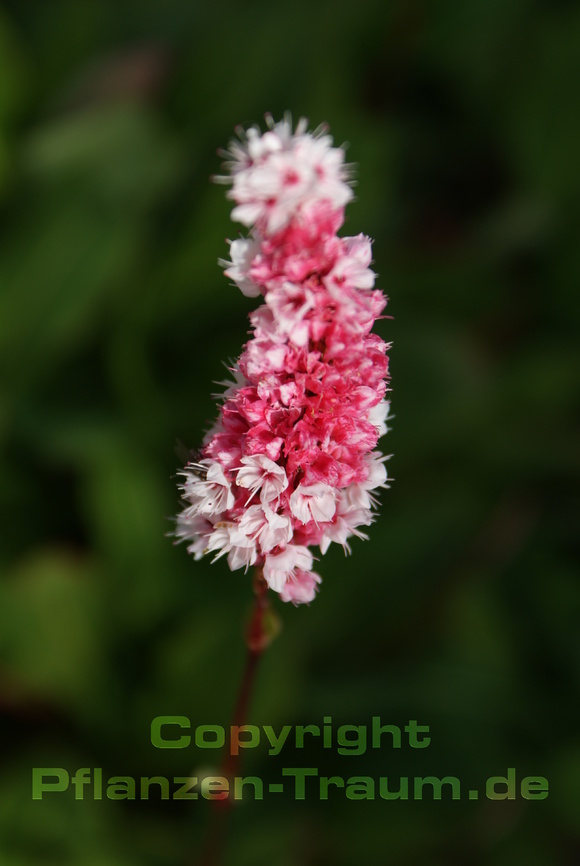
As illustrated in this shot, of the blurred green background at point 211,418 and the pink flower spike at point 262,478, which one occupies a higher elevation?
the blurred green background at point 211,418

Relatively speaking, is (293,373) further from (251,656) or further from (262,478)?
(251,656)

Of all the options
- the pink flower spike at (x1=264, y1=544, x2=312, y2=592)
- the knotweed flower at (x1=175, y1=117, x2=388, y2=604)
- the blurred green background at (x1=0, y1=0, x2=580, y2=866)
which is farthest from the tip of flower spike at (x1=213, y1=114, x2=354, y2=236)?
the blurred green background at (x1=0, y1=0, x2=580, y2=866)

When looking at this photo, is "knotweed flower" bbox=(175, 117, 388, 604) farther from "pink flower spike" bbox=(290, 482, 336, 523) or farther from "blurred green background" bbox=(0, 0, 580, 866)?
"blurred green background" bbox=(0, 0, 580, 866)

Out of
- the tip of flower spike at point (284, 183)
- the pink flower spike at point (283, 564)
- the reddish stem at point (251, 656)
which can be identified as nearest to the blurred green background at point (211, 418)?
the reddish stem at point (251, 656)

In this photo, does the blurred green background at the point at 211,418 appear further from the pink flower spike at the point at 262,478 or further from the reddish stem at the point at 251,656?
the pink flower spike at the point at 262,478

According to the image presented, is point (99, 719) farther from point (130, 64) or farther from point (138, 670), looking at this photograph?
point (130, 64)
